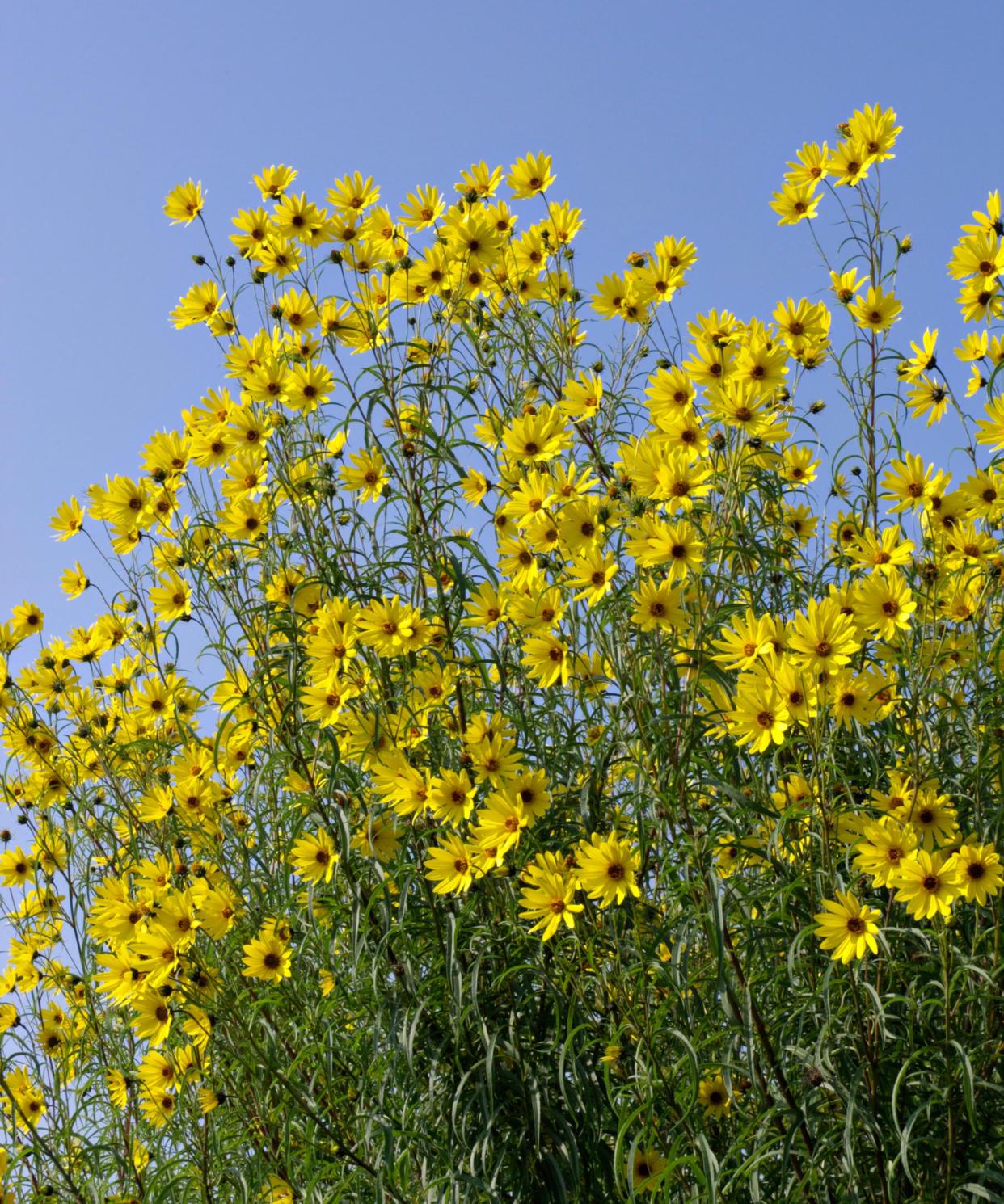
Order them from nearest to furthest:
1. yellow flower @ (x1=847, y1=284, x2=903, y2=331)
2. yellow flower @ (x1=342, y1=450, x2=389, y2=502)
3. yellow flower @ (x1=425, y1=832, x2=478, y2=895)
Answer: yellow flower @ (x1=425, y1=832, x2=478, y2=895) → yellow flower @ (x1=342, y1=450, x2=389, y2=502) → yellow flower @ (x1=847, y1=284, x2=903, y2=331)

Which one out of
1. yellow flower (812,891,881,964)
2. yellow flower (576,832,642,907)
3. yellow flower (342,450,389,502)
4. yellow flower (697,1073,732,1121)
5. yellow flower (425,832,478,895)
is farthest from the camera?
yellow flower (342,450,389,502)

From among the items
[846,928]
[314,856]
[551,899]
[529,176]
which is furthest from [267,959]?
[529,176]

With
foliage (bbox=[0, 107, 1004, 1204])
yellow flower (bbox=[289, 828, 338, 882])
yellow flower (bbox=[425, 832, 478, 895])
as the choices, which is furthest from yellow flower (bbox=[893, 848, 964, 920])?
yellow flower (bbox=[289, 828, 338, 882])

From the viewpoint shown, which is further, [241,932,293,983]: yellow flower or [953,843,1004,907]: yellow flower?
[241,932,293,983]: yellow flower

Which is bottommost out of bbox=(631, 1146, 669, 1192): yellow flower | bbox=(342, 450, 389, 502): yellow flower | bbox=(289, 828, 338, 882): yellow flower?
bbox=(631, 1146, 669, 1192): yellow flower

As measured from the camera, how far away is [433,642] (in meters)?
2.42

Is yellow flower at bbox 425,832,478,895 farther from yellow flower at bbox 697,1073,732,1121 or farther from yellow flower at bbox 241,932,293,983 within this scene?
yellow flower at bbox 697,1073,732,1121

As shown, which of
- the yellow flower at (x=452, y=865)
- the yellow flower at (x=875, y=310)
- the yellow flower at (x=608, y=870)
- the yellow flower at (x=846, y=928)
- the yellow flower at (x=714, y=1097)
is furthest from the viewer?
the yellow flower at (x=875, y=310)

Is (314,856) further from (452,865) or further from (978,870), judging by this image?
(978,870)

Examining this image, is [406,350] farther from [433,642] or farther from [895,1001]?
[895,1001]

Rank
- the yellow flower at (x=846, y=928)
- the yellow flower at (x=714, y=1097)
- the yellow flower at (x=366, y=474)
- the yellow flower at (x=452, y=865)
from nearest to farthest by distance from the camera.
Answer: the yellow flower at (x=846, y=928) < the yellow flower at (x=452, y=865) < the yellow flower at (x=714, y=1097) < the yellow flower at (x=366, y=474)

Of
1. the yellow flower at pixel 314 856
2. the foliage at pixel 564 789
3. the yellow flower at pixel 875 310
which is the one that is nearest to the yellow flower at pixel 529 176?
the foliage at pixel 564 789

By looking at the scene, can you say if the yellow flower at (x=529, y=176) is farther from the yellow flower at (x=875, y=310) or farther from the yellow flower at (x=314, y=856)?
the yellow flower at (x=314, y=856)

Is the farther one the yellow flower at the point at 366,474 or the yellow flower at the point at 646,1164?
the yellow flower at the point at 366,474
